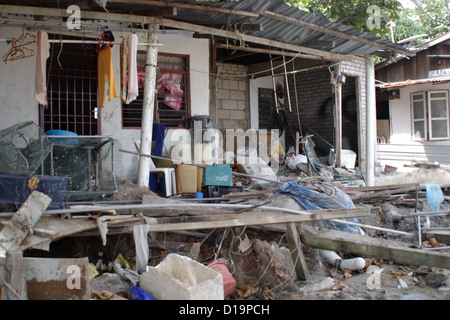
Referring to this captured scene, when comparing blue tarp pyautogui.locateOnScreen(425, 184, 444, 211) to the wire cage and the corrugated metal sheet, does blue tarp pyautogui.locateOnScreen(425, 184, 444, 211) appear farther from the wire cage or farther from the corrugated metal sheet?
the wire cage

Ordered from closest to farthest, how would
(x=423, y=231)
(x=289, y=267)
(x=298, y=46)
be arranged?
1. (x=289, y=267)
2. (x=423, y=231)
3. (x=298, y=46)

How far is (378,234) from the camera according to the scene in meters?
7.12

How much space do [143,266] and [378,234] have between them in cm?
438

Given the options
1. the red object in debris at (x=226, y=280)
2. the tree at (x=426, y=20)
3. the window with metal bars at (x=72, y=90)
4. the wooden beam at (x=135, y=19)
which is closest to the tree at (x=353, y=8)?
the wooden beam at (x=135, y=19)

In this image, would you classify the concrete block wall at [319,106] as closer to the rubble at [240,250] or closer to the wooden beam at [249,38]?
the wooden beam at [249,38]

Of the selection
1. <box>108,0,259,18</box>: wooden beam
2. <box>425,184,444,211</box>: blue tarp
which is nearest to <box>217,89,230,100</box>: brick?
<box>108,0,259,18</box>: wooden beam

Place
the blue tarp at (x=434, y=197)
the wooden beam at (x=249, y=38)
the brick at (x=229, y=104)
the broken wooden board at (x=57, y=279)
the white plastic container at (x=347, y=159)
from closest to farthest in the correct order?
the broken wooden board at (x=57, y=279) → the wooden beam at (x=249, y=38) → the blue tarp at (x=434, y=197) → the brick at (x=229, y=104) → the white plastic container at (x=347, y=159)

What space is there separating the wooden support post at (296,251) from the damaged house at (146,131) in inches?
0.7

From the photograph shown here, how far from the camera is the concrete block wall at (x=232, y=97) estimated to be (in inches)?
501

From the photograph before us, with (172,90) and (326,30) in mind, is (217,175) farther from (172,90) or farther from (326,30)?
(326,30)

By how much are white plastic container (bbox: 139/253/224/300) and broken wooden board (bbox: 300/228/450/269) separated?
191 centimetres
